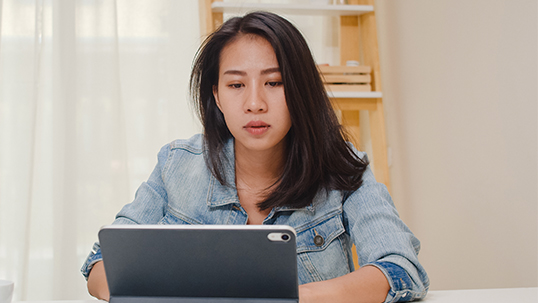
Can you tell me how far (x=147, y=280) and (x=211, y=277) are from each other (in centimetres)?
9

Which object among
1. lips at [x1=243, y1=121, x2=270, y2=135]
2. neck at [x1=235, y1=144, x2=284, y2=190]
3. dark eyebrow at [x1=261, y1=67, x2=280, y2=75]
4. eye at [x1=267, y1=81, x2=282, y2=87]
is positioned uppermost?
dark eyebrow at [x1=261, y1=67, x2=280, y2=75]

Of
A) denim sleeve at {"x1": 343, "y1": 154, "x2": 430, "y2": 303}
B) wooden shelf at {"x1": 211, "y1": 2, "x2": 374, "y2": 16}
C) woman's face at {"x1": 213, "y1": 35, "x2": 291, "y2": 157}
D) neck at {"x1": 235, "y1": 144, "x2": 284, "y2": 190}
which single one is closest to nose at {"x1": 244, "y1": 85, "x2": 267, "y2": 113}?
woman's face at {"x1": 213, "y1": 35, "x2": 291, "y2": 157}

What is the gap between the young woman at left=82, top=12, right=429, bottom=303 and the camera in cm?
101

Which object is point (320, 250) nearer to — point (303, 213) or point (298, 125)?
point (303, 213)

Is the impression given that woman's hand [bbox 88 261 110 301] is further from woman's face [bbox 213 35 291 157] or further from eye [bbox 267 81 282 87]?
eye [bbox 267 81 282 87]

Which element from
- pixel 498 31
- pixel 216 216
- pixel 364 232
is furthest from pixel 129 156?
pixel 498 31

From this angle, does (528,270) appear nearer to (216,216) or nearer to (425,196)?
(425,196)

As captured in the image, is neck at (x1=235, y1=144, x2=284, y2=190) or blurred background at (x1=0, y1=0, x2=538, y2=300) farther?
blurred background at (x1=0, y1=0, x2=538, y2=300)

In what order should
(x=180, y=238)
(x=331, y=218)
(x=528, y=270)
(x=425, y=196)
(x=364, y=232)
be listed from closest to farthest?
(x=180, y=238)
(x=364, y=232)
(x=331, y=218)
(x=528, y=270)
(x=425, y=196)

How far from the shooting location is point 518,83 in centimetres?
124

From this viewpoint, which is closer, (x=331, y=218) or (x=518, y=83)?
(x=331, y=218)

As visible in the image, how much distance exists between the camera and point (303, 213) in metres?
1.10

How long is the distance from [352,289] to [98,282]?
48 cm

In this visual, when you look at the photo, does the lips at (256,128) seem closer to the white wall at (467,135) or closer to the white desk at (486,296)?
the white desk at (486,296)
